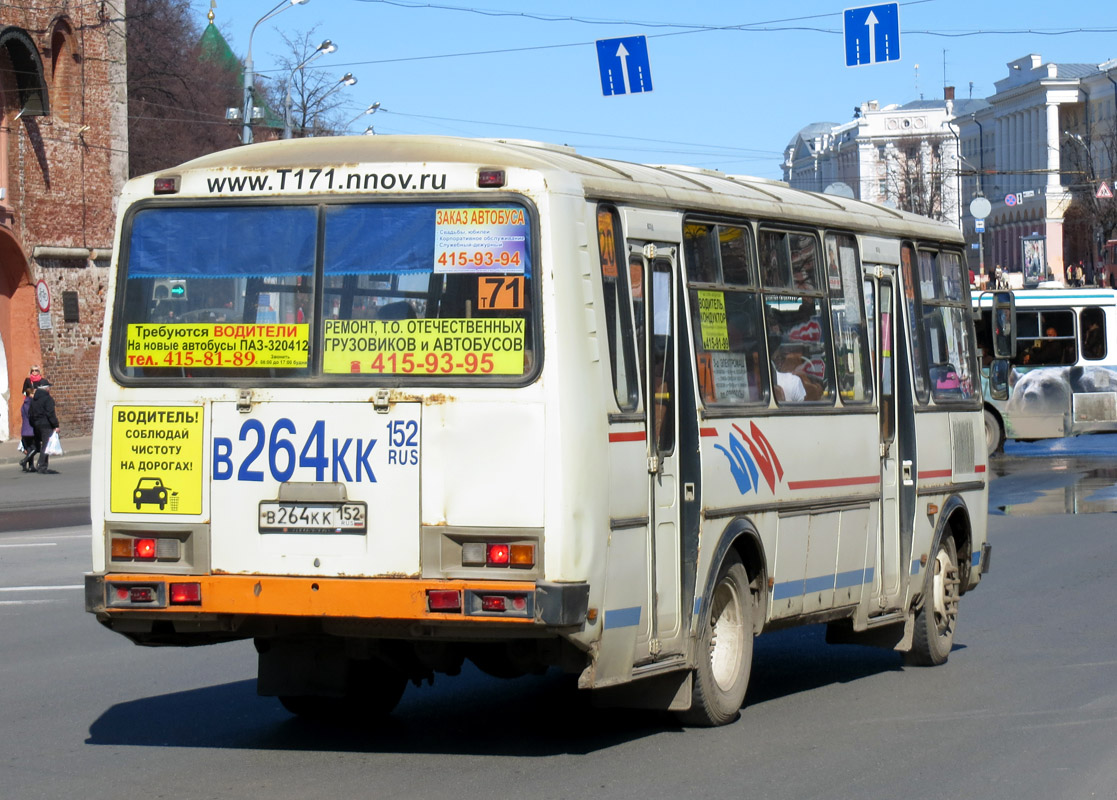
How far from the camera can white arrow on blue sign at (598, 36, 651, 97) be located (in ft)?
85.1

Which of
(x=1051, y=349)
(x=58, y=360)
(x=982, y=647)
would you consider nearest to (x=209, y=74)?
(x=58, y=360)

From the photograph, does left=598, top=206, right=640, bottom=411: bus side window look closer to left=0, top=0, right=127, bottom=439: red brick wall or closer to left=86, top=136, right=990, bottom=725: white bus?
left=86, top=136, right=990, bottom=725: white bus

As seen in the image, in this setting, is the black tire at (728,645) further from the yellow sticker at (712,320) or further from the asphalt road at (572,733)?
the yellow sticker at (712,320)

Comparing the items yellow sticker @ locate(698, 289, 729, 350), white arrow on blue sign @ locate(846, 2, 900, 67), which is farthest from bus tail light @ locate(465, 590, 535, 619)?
white arrow on blue sign @ locate(846, 2, 900, 67)

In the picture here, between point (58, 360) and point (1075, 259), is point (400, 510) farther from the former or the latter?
point (1075, 259)

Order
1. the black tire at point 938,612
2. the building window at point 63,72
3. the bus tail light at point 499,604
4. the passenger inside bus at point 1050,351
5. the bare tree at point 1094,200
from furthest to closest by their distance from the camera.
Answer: the bare tree at point 1094,200 < the building window at point 63,72 < the passenger inside bus at point 1050,351 < the black tire at point 938,612 < the bus tail light at point 499,604

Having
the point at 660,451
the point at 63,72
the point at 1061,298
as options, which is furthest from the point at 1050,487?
the point at 63,72

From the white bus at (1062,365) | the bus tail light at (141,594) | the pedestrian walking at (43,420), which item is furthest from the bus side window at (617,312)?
the white bus at (1062,365)

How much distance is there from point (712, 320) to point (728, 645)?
1549 mm

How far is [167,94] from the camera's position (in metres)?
62.8

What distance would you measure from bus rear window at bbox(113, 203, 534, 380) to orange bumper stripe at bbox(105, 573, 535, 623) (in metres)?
0.84

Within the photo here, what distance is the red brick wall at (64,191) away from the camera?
118 ft

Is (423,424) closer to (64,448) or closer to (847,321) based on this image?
(847,321)

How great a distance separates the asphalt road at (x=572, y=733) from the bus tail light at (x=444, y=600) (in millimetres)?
704
